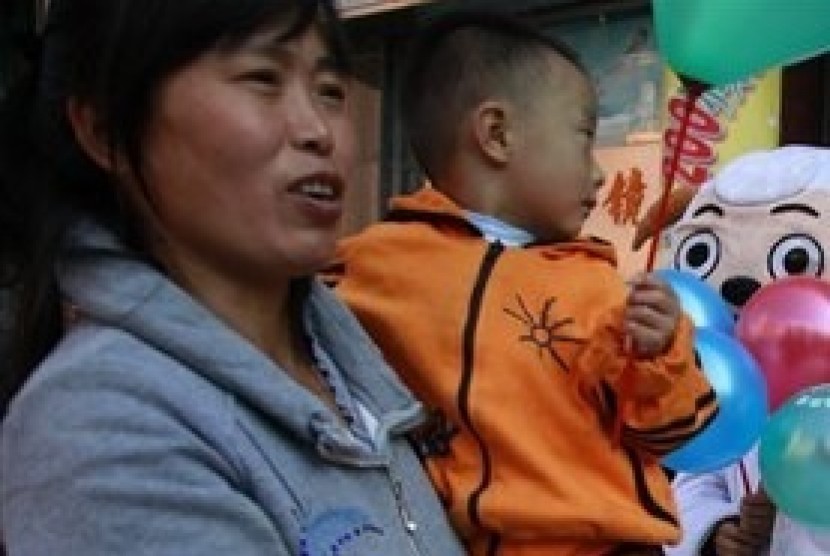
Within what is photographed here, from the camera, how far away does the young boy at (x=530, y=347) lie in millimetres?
1598

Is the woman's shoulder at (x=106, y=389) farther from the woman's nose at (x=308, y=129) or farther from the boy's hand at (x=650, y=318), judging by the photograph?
the boy's hand at (x=650, y=318)

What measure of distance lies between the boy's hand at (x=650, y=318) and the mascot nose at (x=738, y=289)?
57.9 inches

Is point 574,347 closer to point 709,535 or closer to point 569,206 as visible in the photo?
point 569,206

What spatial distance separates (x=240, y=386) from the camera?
1167mm

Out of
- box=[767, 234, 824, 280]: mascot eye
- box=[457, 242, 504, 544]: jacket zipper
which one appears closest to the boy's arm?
box=[457, 242, 504, 544]: jacket zipper

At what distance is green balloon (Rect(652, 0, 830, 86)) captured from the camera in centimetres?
164

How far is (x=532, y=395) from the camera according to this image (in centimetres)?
165

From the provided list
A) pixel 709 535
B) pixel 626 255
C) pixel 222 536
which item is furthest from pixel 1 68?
pixel 626 255

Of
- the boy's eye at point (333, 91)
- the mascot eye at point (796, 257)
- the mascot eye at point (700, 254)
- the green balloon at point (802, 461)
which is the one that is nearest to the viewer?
the boy's eye at point (333, 91)

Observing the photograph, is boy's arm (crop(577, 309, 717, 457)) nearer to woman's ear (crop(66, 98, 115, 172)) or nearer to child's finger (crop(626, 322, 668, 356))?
child's finger (crop(626, 322, 668, 356))

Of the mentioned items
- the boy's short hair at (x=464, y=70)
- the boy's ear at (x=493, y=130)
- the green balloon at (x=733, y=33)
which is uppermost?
the green balloon at (x=733, y=33)

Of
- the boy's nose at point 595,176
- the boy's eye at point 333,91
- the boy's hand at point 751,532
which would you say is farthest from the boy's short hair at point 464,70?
the boy's hand at point 751,532

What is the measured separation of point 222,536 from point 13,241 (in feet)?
1.29

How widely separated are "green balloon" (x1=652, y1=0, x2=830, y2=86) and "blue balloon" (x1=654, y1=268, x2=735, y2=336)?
0.99 metres
